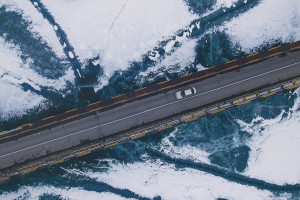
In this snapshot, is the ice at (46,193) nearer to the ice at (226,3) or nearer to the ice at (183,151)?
the ice at (183,151)

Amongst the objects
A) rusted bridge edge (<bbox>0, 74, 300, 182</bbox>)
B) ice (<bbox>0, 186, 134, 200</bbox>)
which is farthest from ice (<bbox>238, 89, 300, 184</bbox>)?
ice (<bbox>0, 186, 134, 200</bbox>)

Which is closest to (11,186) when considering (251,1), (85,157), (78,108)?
(85,157)

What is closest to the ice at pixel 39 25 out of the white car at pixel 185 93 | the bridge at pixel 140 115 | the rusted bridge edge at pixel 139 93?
the rusted bridge edge at pixel 139 93

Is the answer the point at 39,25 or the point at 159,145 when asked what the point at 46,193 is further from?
the point at 39,25

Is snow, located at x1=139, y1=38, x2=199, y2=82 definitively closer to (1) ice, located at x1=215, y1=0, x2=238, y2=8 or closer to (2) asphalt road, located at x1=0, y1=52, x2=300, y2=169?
(2) asphalt road, located at x1=0, y1=52, x2=300, y2=169

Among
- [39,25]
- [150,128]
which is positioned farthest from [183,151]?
[39,25]

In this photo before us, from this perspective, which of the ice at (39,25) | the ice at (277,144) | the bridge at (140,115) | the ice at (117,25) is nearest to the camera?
the bridge at (140,115)
